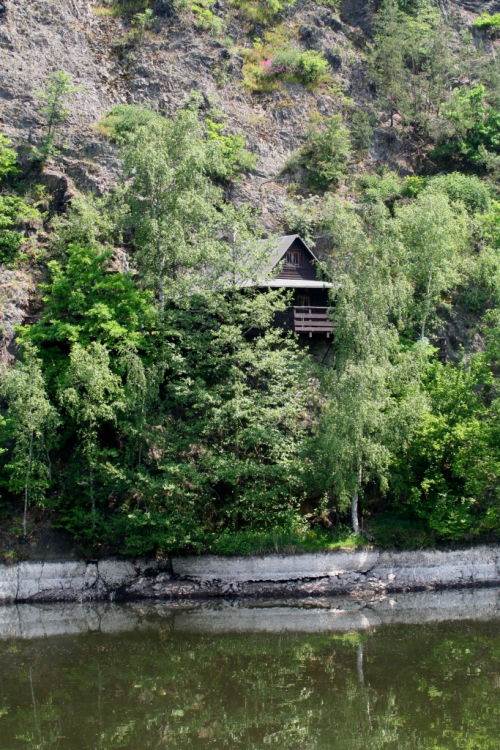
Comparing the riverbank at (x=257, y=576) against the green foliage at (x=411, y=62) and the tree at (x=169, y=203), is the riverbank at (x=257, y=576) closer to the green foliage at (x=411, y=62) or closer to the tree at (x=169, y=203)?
the tree at (x=169, y=203)

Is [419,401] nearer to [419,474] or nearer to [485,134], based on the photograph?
[419,474]

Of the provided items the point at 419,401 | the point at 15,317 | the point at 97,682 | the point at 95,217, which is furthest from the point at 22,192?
the point at 97,682

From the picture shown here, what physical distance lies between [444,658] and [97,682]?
9000 mm

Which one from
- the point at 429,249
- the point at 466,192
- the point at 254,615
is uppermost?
the point at 466,192

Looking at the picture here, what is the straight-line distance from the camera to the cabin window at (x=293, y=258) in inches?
1405

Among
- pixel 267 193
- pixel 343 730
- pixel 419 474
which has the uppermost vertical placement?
pixel 267 193

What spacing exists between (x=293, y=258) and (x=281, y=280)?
1.84 meters

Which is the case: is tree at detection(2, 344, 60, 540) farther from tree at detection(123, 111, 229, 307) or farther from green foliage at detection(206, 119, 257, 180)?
green foliage at detection(206, 119, 257, 180)

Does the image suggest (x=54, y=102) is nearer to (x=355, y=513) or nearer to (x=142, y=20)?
(x=142, y=20)

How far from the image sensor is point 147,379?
28.8 m

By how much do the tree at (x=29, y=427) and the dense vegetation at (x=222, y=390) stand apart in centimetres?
8

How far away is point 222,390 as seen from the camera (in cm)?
2883

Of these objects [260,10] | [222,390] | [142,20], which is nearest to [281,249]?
[222,390]

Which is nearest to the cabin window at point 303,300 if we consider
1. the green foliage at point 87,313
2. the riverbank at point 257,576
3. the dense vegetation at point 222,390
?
the dense vegetation at point 222,390
